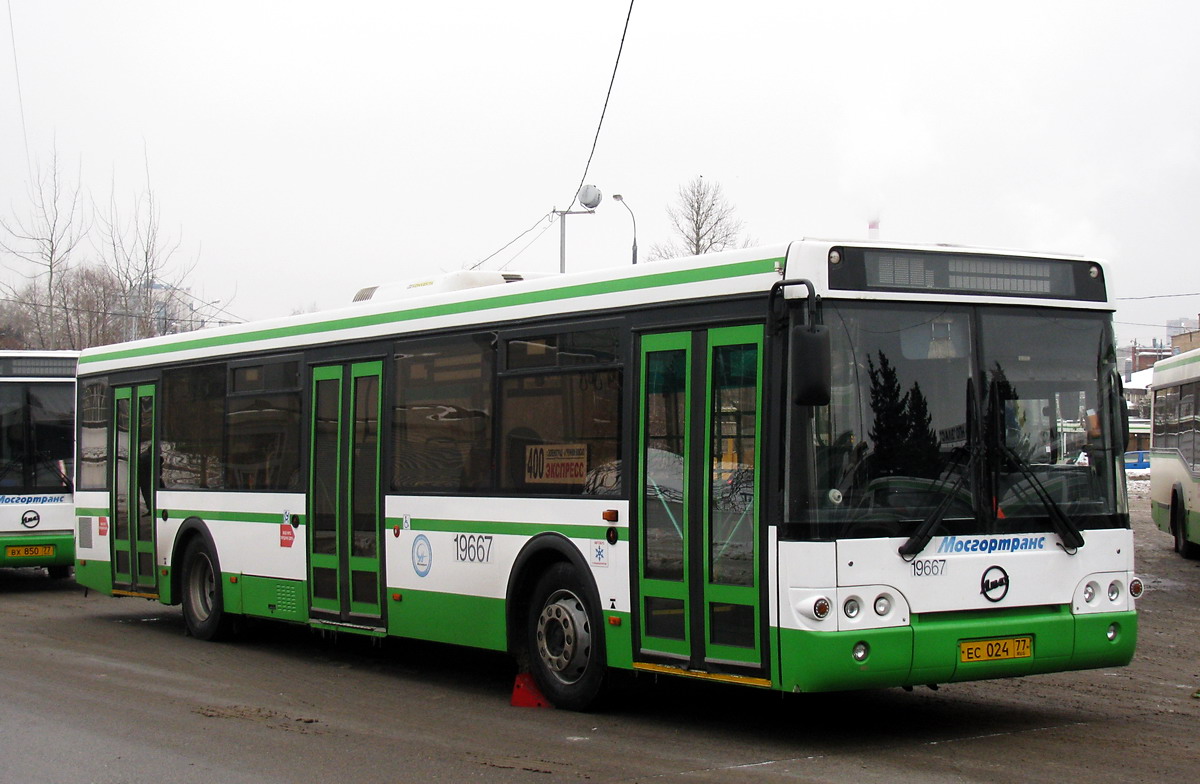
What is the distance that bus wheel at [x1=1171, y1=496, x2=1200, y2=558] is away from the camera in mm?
22984

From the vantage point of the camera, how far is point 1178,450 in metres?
22.5

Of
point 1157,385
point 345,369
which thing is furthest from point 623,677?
point 1157,385

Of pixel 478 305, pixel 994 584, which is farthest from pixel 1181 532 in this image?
pixel 994 584

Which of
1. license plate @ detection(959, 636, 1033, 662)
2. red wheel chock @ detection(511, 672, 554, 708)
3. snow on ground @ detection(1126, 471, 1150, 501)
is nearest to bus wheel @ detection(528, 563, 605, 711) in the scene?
red wheel chock @ detection(511, 672, 554, 708)

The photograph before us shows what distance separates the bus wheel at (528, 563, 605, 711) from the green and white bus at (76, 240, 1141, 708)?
0.8 inches

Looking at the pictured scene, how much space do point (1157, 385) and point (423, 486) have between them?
16865 mm

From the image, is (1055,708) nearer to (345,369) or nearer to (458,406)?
(458,406)

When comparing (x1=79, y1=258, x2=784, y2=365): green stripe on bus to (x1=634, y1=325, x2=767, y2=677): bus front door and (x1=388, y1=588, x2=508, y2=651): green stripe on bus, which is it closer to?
(x1=634, y1=325, x2=767, y2=677): bus front door

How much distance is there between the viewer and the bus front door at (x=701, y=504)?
8617mm

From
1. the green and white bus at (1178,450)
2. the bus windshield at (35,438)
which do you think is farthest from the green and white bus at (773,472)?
the green and white bus at (1178,450)

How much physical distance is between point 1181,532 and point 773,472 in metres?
17.1

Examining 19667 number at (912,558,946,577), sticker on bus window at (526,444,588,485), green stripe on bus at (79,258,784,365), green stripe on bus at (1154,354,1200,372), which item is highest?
green stripe on bus at (1154,354,1200,372)

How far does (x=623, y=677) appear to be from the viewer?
987 centimetres

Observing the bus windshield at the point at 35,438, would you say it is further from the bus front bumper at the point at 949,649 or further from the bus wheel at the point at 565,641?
the bus front bumper at the point at 949,649
